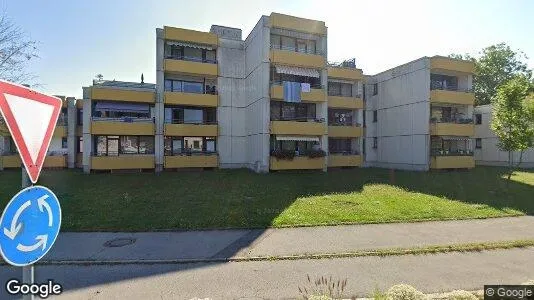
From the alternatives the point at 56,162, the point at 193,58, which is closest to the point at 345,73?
the point at 193,58

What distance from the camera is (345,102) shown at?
→ 96.2 ft

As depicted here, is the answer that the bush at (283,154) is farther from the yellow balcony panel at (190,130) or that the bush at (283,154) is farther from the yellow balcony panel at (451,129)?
the yellow balcony panel at (451,129)

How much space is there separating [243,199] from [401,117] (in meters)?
22.0

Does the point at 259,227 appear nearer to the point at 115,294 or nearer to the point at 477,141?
the point at 115,294

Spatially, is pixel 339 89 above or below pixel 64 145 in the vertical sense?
above

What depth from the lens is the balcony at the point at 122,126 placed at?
2353 centimetres

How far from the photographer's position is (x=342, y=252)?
8562mm

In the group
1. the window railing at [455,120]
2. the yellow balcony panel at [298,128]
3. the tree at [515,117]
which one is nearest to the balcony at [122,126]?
the yellow balcony panel at [298,128]

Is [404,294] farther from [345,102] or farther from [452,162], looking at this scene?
[452,162]

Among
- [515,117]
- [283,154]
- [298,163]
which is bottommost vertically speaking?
[298,163]

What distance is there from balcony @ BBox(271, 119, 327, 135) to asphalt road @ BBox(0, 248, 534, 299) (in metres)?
16.7

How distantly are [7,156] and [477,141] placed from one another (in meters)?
53.6

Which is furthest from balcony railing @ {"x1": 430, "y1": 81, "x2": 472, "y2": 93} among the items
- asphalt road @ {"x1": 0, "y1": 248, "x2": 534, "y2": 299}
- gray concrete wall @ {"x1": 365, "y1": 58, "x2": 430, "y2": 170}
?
asphalt road @ {"x1": 0, "y1": 248, "x2": 534, "y2": 299}

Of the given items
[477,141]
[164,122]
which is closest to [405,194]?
[164,122]
